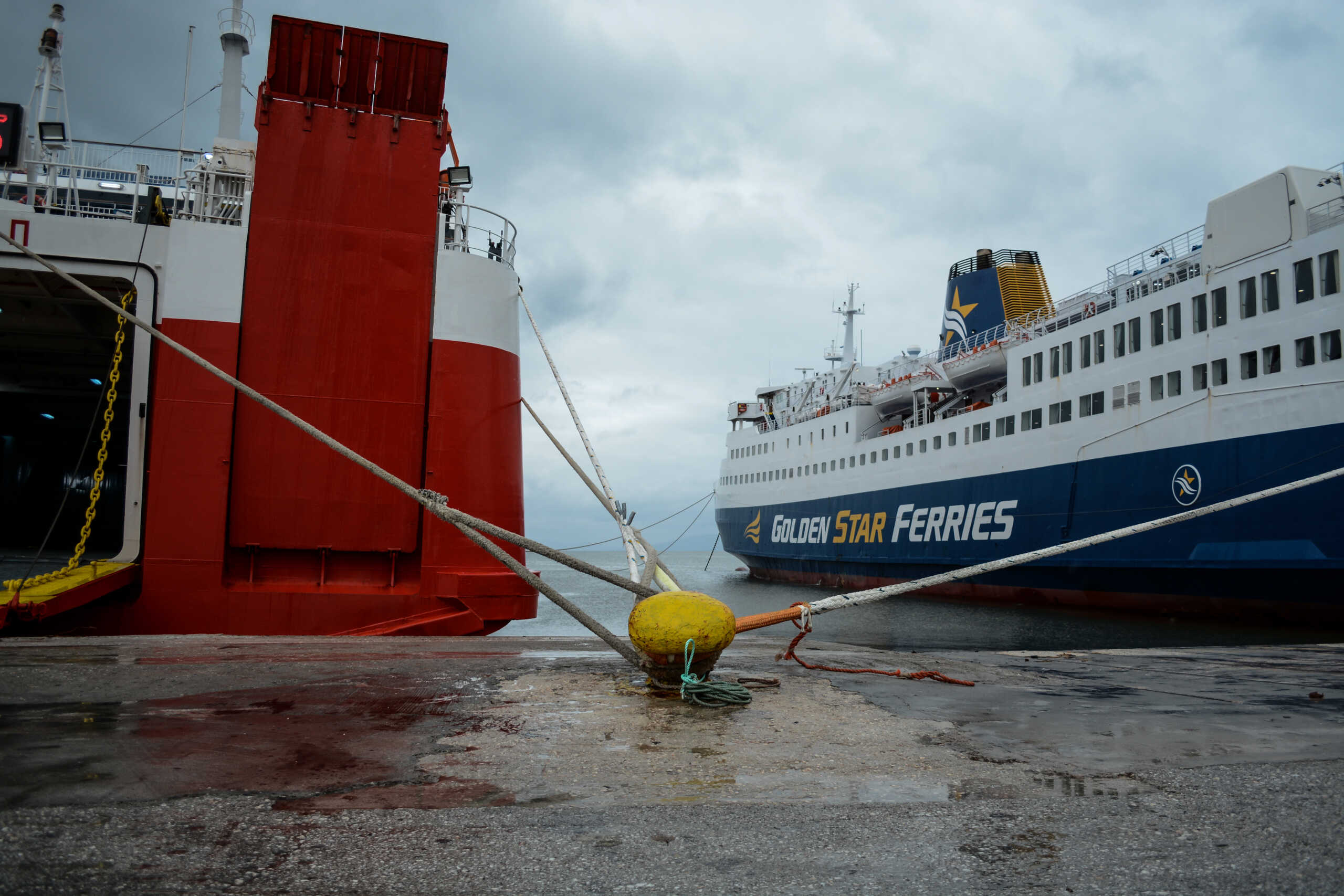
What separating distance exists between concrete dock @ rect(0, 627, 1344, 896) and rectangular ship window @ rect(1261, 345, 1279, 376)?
44.6 ft

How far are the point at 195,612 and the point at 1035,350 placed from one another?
22396 millimetres

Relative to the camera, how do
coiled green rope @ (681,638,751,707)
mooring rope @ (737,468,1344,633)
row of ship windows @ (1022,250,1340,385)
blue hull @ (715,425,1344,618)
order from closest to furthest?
coiled green rope @ (681,638,751,707) → mooring rope @ (737,468,1344,633) → blue hull @ (715,425,1344,618) → row of ship windows @ (1022,250,1340,385)

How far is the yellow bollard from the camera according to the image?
536cm

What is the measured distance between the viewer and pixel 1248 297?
17.7 metres

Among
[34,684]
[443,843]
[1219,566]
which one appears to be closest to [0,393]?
[34,684]

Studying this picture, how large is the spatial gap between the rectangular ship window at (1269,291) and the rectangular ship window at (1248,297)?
19 cm

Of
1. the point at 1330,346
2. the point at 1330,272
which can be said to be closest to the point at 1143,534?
the point at 1330,346

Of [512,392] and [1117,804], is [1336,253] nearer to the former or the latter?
[512,392]

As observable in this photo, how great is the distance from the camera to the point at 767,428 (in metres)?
43.5

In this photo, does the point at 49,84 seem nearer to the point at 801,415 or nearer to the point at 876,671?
the point at 876,671

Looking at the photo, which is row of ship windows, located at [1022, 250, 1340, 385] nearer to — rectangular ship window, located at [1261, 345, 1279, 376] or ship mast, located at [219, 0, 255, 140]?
rectangular ship window, located at [1261, 345, 1279, 376]

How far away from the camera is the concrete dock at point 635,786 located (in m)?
2.51

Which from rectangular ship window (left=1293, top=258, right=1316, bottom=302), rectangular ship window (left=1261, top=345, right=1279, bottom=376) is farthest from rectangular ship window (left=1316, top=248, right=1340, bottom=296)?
rectangular ship window (left=1261, top=345, right=1279, bottom=376)

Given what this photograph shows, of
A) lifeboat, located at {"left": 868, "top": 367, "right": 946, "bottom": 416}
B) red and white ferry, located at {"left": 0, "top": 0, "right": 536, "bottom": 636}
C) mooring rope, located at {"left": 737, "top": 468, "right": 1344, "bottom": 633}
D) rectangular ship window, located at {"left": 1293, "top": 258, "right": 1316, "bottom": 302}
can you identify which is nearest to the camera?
mooring rope, located at {"left": 737, "top": 468, "right": 1344, "bottom": 633}
